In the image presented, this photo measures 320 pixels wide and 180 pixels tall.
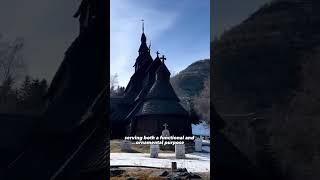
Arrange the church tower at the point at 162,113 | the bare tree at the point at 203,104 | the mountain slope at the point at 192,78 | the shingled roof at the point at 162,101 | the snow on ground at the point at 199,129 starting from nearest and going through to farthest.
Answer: the mountain slope at the point at 192,78 → the bare tree at the point at 203,104 → the church tower at the point at 162,113 → the shingled roof at the point at 162,101 → the snow on ground at the point at 199,129

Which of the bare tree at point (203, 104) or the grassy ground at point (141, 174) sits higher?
the bare tree at point (203, 104)

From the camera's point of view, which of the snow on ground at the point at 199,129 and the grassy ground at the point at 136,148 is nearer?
the grassy ground at the point at 136,148

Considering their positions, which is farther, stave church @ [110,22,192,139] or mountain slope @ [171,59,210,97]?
stave church @ [110,22,192,139]

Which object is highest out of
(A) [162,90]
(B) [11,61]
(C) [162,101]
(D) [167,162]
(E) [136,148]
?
(A) [162,90]

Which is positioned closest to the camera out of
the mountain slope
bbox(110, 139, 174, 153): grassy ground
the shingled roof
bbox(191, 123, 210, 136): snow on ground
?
the mountain slope

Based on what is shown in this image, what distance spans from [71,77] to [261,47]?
2.69 meters

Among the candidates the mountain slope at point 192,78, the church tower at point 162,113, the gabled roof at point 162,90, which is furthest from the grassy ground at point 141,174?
the gabled roof at point 162,90

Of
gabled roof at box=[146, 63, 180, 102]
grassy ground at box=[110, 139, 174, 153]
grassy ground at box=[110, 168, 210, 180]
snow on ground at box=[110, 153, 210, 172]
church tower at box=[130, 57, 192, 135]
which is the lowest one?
grassy ground at box=[110, 139, 174, 153]

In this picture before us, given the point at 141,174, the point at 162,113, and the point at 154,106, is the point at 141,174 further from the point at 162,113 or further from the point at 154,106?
the point at 154,106

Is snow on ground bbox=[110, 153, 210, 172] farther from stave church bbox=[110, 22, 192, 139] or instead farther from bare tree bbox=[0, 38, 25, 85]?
bare tree bbox=[0, 38, 25, 85]

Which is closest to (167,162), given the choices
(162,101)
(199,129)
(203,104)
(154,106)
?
(203,104)

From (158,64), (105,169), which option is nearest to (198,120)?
(158,64)

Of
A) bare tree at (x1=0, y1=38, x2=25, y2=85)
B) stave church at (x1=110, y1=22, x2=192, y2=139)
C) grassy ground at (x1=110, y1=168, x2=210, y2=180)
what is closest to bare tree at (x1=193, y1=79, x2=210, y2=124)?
stave church at (x1=110, y1=22, x2=192, y2=139)

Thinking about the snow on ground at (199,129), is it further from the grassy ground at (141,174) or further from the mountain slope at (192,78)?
the grassy ground at (141,174)
